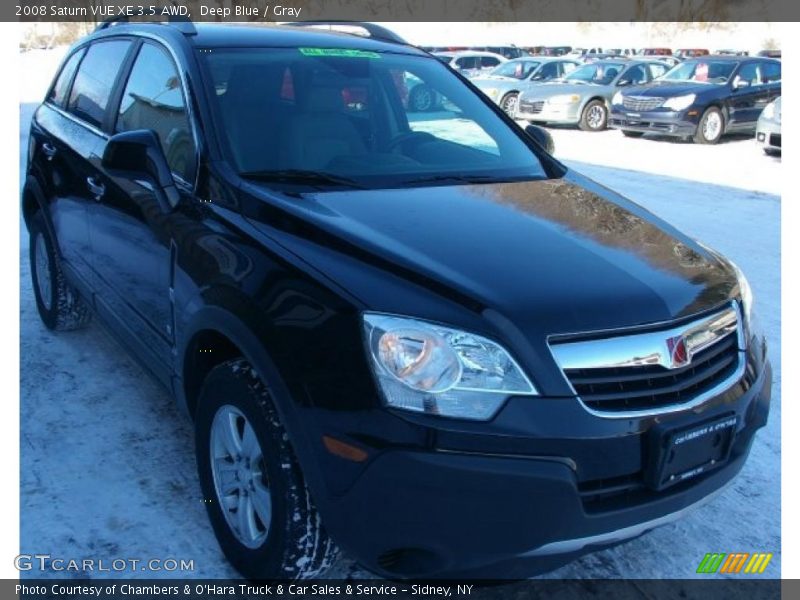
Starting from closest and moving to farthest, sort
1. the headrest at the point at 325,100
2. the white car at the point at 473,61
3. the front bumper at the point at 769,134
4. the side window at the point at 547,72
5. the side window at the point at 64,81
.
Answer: the headrest at the point at 325,100 < the side window at the point at 64,81 < the front bumper at the point at 769,134 < the side window at the point at 547,72 < the white car at the point at 473,61

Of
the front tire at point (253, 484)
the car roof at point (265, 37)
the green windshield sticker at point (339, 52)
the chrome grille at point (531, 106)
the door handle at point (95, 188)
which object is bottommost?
the front tire at point (253, 484)

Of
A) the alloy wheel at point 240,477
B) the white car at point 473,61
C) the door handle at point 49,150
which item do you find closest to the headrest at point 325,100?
the alloy wheel at point 240,477

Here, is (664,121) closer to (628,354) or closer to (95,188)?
(95,188)

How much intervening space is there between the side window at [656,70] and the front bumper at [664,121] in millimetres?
2926

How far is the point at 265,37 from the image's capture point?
12.1 feet

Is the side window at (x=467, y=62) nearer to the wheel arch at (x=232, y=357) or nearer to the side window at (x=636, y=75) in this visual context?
the side window at (x=636, y=75)

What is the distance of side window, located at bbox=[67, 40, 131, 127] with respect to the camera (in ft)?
13.2

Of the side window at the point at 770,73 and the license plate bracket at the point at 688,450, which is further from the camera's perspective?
the side window at the point at 770,73

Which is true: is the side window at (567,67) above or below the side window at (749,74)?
above

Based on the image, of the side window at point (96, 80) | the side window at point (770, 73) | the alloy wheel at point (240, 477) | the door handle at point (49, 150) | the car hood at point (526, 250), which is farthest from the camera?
the side window at point (770, 73)

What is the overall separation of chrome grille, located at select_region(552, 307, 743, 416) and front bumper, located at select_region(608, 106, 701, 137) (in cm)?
1407

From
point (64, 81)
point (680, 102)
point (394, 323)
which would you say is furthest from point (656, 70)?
point (394, 323)

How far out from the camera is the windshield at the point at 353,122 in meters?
3.12

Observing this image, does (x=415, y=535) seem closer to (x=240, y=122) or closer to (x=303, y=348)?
(x=303, y=348)
